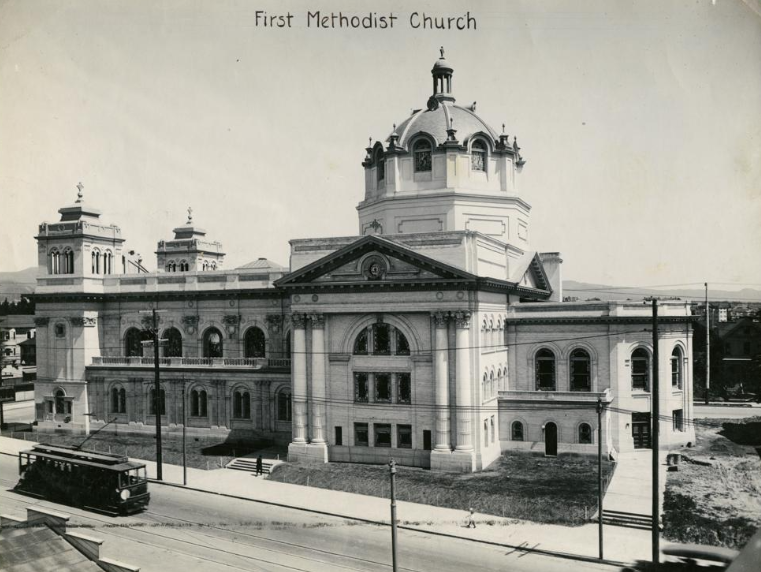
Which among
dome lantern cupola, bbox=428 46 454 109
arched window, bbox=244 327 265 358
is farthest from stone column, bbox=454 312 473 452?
dome lantern cupola, bbox=428 46 454 109

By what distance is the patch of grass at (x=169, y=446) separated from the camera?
42.2 m

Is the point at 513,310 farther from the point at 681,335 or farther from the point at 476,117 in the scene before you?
the point at 476,117

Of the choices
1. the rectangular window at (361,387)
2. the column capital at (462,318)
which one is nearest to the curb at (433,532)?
the rectangular window at (361,387)

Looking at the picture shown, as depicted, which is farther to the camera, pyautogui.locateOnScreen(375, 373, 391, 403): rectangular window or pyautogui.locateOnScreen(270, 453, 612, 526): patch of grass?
pyautogui.locateOnScreen(375, 373, 391, 403): rectangular window

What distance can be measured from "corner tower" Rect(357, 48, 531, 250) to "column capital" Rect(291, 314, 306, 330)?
28.5ft

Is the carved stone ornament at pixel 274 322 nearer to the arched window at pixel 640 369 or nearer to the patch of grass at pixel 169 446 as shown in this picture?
the patch of grass at pixel 169 446

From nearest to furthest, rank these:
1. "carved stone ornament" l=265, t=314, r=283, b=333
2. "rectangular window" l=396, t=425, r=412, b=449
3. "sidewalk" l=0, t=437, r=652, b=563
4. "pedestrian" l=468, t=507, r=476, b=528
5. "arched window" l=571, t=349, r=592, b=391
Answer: "sidewalk" l=0, t=437, r=652, b=563
"pedestrian" l=468, t=507, r=476, b=528
"rectangular window" l=396, t=425, r=412, b=449
"arched window" l=571, t=349, r=592, b=391
"carved stone ornament" l=265, t=314, r=283, b=333

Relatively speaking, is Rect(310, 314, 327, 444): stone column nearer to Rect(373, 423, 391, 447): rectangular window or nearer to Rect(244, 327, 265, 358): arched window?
Rect(373, 423, 391, 447): rectangular window

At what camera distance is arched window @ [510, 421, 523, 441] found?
139ft

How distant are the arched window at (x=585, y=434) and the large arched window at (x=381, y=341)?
11.4m

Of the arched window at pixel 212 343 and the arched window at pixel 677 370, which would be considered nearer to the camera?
the arched window at pixel 677 370

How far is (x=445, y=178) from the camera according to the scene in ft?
148

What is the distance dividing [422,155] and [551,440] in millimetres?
19947

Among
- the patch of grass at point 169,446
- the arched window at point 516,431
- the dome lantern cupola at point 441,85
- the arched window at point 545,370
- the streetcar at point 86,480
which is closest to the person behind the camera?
the streetcar at point 86,480
